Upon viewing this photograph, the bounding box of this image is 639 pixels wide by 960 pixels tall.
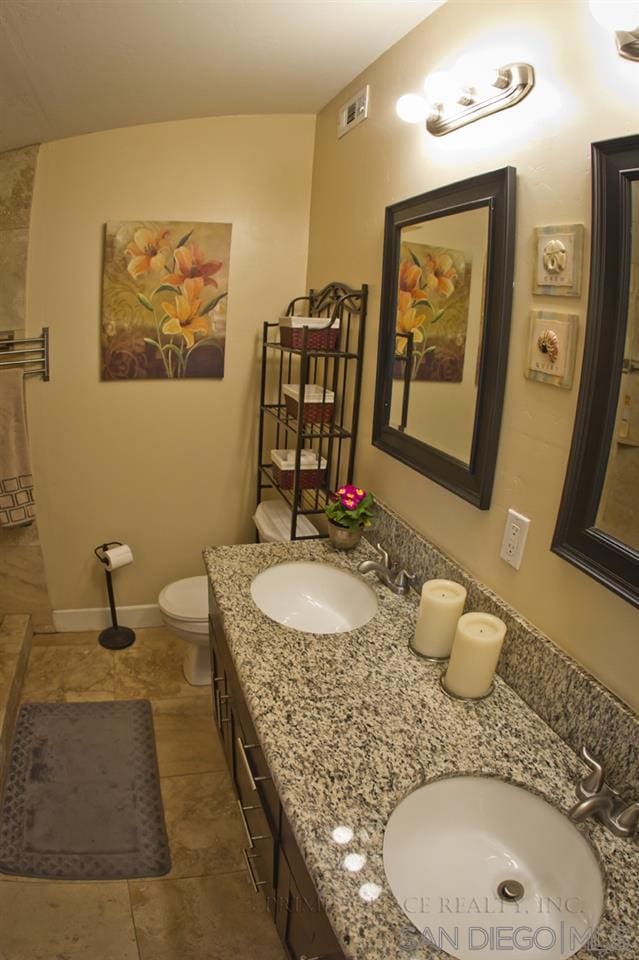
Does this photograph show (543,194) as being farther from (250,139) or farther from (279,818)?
(250,139)

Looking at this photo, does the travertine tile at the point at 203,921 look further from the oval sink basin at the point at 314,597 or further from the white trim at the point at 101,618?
the white trim at the point at 101,618

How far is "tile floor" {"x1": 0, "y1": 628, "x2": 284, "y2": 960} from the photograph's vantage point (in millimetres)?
1580

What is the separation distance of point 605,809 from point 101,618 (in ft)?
7.98

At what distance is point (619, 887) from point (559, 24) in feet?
4.73

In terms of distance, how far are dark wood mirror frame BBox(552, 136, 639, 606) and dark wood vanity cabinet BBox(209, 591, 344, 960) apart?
2.41 ft

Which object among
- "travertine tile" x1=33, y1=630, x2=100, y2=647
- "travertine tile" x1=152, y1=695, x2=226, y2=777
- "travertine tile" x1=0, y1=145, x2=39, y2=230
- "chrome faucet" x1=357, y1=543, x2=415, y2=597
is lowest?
"travertine tile" x1=152, y1=695, x2=226, y2=777

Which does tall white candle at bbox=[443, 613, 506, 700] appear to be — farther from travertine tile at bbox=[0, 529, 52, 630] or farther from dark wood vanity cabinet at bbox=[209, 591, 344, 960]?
travertine tile at bbox=[0, 529, 52, 630]

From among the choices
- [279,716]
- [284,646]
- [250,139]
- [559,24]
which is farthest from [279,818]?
[250,139]

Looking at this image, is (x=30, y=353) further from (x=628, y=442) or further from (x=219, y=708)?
(x=628, y=442)

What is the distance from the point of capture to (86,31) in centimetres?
145

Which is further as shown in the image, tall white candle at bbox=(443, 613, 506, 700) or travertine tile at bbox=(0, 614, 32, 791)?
travertine tile at bbox=(0, 614, 32, 791)

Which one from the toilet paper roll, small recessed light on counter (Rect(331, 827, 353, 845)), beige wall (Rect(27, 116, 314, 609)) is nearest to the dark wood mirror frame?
small recessed light on counter (Rect(331, 827, 353, 845))

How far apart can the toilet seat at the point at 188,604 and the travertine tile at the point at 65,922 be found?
2.81 ft

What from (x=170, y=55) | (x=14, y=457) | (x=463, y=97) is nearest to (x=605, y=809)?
(x=463, y=97)
